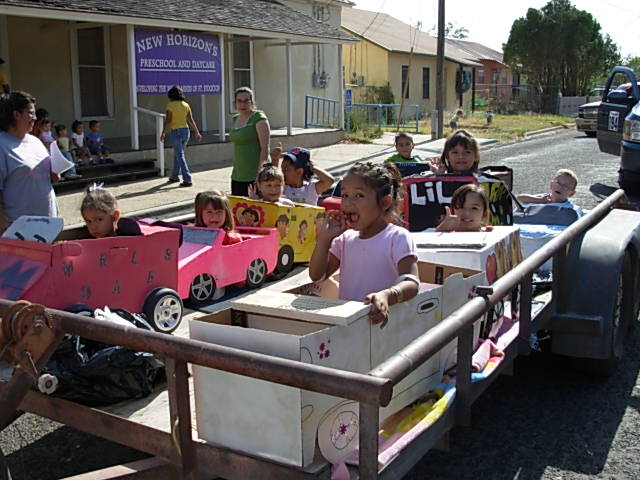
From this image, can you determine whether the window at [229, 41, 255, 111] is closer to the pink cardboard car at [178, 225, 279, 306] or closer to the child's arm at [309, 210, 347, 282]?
the pink cardboard car at [178, 225, 279, 306]

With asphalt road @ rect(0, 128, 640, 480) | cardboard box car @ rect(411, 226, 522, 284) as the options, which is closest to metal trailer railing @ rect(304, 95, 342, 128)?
asphalt road @ rect(0, 128, 640, 480)

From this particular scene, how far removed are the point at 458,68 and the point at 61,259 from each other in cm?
4380

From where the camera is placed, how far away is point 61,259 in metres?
4.36

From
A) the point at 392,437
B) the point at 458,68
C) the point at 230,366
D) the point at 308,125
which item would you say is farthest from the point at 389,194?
the point at 458,68

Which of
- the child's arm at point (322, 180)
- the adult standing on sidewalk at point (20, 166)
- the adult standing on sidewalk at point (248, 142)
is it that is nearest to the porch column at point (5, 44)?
the adult standing on sidewalk at point (248, 142)

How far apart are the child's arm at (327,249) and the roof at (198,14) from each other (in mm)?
10735

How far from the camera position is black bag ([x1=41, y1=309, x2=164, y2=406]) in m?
3.26

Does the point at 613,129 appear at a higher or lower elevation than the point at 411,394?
higher

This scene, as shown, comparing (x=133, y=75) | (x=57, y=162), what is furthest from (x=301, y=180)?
(x=133, y=75)

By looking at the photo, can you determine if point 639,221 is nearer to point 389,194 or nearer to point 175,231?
point 389,194

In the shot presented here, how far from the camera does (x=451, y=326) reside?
255 centimetres

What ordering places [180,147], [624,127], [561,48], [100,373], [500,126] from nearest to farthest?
1. [100,373]
2. [624,127]
3. [180,147]
4. [500,126]
5. [561,48]

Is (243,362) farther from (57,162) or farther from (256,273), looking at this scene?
(256,273)

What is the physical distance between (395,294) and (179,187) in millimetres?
11030
